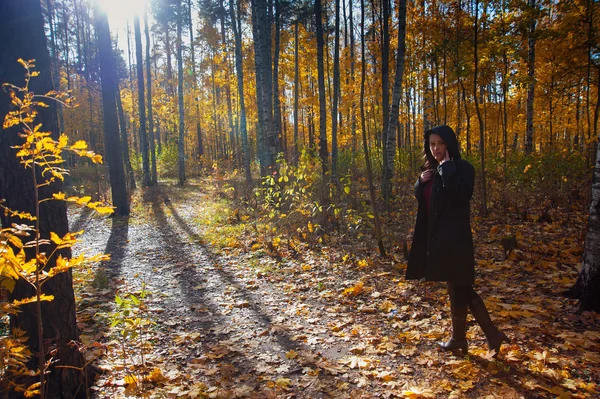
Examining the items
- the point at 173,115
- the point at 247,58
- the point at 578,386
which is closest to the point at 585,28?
the point at 578,386

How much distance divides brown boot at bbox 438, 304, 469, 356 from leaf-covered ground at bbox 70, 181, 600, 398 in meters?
0.09

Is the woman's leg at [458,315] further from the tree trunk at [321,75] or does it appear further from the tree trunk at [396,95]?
the tree trunk at [321,75]

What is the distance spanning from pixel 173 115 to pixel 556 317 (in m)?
26.8

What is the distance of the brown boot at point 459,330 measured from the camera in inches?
110

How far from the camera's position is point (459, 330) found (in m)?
2.85

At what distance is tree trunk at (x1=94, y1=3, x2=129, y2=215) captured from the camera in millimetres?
9500

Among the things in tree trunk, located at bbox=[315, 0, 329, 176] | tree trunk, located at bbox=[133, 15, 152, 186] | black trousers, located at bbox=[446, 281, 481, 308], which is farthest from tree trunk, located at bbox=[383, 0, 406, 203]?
tree trunk, located at bbox=[133, 15, 152, 186]

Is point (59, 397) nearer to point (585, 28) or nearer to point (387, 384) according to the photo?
point (387, 384)

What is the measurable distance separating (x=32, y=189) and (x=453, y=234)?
3.22 m

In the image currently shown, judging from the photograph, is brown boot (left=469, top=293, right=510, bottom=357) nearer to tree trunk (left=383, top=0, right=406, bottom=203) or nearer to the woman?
the woman

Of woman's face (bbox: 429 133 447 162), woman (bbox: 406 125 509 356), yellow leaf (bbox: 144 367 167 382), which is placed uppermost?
woman's face (bbox: 429 133 447 162)

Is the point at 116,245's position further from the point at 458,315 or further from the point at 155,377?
the point at 458,315

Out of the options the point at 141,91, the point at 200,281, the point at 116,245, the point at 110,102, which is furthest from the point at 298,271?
the point at 141,91

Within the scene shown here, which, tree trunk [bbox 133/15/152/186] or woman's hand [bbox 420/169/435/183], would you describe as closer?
woman's hand [bbox 420/169/435/183]
